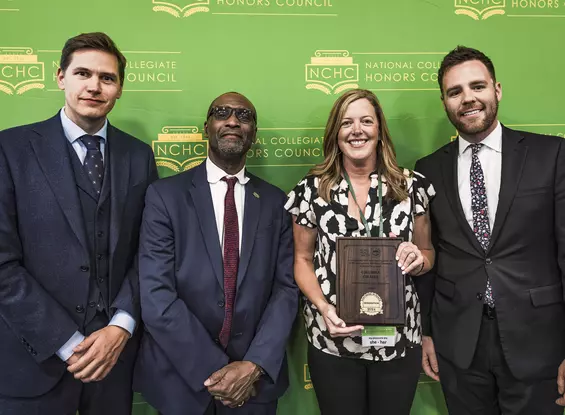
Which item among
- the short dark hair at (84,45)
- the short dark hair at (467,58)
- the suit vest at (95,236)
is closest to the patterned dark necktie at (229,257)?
the suit vest at (95,236)

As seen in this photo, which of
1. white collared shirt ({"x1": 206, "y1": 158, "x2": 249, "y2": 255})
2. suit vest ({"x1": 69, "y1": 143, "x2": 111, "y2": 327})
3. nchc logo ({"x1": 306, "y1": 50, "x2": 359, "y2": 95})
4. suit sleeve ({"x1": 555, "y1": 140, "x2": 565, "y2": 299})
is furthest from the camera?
nchc logo ({"x1": 306, "y1": 50, "x2": 359, "y2": 95})

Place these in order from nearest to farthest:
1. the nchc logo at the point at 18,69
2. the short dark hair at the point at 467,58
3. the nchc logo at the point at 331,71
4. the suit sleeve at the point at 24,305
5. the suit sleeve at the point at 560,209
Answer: the suit sleeve at the point at 24,305 → the suit sleeve at the point at 560,209 → the short dark hair at the point at 467,58 → the nchc logo at the point at 18,69 → the nchc logo at the point at 331,71

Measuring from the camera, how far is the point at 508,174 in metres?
1.87

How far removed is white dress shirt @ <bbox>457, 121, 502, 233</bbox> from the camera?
1.89 metres

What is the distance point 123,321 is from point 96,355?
0.16m

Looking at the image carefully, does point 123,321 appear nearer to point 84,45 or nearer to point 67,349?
point 67,349

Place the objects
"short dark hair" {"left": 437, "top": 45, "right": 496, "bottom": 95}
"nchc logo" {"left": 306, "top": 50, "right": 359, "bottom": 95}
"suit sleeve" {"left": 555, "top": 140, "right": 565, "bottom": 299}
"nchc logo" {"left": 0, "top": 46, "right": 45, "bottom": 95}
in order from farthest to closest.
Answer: "nchc logo" {"left": 306, "top": 50, "right": 359, "bottom": 95} < "nchc logo" {"left": 0, "top": 46, "right": 45, "bottom": 95} < "short dark hair" {"left": 437, "top": 45, "right": 496, "bottom": 95} < "suit sleeve" {"left": 555, "top": 140, "right": 565, "bottom": 299}

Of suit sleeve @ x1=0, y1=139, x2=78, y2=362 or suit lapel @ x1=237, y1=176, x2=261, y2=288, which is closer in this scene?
suit sleeve @ x1=0, y1=139, x2=78, y2=362

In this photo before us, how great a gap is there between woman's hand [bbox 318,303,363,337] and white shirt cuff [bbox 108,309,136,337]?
2.58ft

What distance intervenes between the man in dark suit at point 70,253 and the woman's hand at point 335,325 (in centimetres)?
78

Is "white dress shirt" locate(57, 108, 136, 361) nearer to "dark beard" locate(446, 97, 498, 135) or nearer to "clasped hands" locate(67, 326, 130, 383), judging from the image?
"clasped hands" locate(67, 326, 130, 383)

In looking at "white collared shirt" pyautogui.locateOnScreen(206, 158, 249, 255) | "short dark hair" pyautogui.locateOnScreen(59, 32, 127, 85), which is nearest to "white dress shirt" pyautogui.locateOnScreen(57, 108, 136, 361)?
"short dark hair" pyautogui.locateOnScreen(59, 32, 127, 85)

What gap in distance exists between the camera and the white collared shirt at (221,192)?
190cm

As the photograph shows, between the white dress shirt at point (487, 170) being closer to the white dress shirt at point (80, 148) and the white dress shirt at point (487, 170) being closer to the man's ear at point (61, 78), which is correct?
the white dress shirt at point (80, 148)
